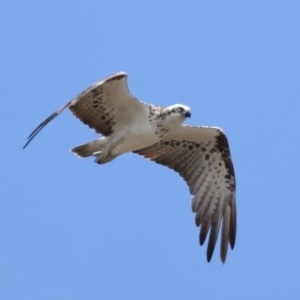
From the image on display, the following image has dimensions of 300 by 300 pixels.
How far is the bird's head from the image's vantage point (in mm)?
12992

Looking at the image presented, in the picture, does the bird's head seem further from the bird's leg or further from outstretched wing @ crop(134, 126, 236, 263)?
outstretched wing @ crop(134, 126, 236, 263)

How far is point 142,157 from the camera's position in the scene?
48.4 feet

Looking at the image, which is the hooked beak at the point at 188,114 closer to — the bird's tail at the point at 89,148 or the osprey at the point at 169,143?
the osprey at the point at 169,143

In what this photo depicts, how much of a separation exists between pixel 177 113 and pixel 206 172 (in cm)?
208

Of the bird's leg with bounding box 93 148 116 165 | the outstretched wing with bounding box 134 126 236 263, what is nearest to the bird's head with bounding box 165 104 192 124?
the bird's leg with bounding box 93 148 116 165

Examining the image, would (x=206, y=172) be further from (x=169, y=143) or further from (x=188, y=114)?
(x=188, y=114)

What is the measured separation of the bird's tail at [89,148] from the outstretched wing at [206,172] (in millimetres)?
1290

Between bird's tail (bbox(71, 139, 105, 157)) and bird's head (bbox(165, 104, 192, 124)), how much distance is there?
3.82ft

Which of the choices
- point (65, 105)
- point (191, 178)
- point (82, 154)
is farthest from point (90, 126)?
point (191, 178)

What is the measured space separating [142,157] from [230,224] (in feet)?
5.89

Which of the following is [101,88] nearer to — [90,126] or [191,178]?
[90,126]

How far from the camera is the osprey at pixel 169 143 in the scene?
13.0 metres

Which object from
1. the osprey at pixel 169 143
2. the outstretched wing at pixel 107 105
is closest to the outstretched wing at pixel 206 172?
the osprey at pixel 169 143

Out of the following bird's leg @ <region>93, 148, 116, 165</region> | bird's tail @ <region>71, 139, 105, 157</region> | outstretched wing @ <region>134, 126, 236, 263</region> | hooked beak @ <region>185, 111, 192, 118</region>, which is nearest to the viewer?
hooked beak @ <region>185, 111, 192, 118</region>
